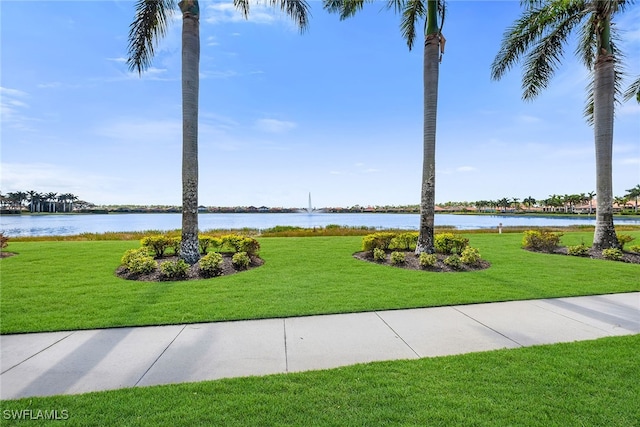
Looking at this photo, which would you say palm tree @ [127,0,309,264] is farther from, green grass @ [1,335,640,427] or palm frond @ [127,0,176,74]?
green grass @ [1,335,640,427]

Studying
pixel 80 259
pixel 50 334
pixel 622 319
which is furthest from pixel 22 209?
pixel 622 319

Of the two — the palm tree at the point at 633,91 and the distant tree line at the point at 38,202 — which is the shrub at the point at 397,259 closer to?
the palm tree at the point at 633,91

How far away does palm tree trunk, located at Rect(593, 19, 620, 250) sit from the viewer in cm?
1084

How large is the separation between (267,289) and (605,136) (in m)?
12.9

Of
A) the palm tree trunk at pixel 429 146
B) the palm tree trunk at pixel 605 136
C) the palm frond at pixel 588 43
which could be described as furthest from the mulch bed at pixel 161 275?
the palm frond at pixel 588 43

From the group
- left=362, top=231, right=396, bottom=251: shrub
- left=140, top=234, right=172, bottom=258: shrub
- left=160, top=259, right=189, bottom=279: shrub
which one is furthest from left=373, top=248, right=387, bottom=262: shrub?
left=140, top=234, right=172, bottom=258: shrub

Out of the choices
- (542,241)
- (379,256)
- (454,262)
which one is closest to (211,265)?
(379,256)

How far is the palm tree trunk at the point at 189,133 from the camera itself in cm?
824

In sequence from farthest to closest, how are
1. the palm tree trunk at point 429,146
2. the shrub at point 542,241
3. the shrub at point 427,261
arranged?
the shrub at point 542,241 < the palm tree trunk at point 429,146 < the shrub at point 427,261

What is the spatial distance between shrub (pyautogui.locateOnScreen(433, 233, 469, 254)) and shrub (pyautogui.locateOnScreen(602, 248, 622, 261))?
475 centimetres

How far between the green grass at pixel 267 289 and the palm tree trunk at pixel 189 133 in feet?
5.27

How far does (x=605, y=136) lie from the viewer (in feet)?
35.7

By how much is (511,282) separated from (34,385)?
8436mm

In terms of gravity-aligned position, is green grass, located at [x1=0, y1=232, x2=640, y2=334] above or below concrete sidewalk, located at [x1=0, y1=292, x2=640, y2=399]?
above
